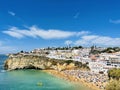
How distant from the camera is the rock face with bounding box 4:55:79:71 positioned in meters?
103

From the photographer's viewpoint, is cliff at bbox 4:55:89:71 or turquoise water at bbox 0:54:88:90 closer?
turquoise water at bbox 0:54:88:90

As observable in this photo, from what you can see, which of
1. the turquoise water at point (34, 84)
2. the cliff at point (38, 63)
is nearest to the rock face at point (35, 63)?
the cliff at point (38, 63)

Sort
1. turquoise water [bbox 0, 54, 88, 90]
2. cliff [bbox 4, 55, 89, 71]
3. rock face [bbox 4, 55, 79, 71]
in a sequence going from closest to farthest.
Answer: turquoise water [bbox 0, 54, 88, 90] → cliff [bbox 4, 55, 89, 71] → rock face [bbox 4, 55, 79, 71]

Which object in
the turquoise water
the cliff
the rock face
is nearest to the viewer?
the turquoise water

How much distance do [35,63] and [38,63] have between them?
5.88 feet

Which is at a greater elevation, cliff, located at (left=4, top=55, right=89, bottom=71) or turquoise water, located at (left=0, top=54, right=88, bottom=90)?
cliff, located at (left=4, top=55, right=89, bottom=71)

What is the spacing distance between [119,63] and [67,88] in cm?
3751

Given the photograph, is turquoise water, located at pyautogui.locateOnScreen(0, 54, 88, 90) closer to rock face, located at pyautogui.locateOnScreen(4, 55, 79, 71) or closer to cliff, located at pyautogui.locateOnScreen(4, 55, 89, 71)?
cliff, located at pyautogui.locateOnScreen(4, 55, 89, 71)

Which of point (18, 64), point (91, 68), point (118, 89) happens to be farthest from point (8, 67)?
point (118, 89)

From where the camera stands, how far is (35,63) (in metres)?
112

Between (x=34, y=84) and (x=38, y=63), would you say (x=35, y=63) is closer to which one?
(x=38, y=63)

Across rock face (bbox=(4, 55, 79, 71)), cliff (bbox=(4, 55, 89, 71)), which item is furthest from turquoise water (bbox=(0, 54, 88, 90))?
rock face (bbox=(4, 55, 79, 71))

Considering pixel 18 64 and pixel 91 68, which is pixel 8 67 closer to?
pixel 18 64

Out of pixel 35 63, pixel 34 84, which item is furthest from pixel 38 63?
pixel 34 84
